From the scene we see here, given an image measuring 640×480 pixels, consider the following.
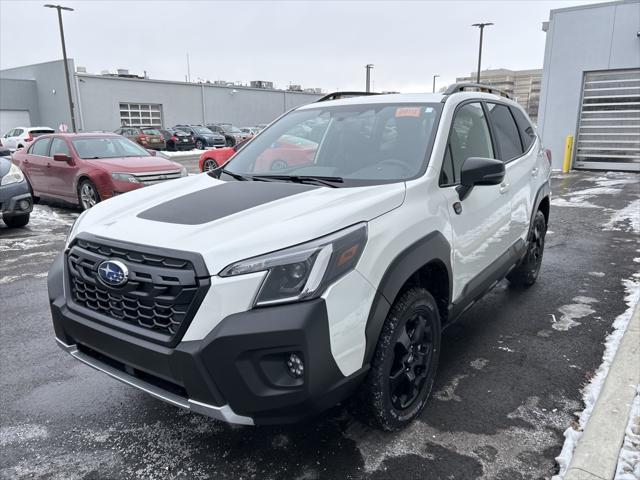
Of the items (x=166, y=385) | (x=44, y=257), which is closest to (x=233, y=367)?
(x=166, y=385)

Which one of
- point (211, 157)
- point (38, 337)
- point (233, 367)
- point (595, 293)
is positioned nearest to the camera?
point (233, 367)

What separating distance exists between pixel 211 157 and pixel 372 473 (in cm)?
1209

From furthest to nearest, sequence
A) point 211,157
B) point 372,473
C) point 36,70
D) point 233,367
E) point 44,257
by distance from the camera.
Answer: point 36,70, point 211,157, point 44,257, point 372,473, point 233,367

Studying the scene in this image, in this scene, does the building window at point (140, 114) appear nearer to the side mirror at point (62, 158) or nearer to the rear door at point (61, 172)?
the rear door at point (61, 172)

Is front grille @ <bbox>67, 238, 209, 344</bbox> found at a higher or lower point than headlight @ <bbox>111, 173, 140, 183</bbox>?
higher

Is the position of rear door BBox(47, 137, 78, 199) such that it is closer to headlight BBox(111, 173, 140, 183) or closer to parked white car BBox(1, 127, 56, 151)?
headlight BBox(111, 173, 140, 183)

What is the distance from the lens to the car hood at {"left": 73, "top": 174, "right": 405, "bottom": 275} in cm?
212

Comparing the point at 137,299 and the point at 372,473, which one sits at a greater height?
the point at 137,299

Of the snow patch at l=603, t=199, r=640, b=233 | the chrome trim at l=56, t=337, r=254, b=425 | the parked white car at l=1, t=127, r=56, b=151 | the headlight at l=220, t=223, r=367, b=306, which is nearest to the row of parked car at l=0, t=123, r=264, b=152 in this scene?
the parked white car at l=1, t=127, r=56, b=151

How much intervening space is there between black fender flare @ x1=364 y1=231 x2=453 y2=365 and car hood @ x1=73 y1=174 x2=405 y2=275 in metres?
0.25

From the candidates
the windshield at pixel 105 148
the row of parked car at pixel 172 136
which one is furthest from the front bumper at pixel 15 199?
the row of parked car at pixel 172 136

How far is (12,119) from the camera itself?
122 ft

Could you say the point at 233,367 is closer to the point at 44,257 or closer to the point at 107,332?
the point at 107,332

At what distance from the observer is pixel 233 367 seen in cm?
201
